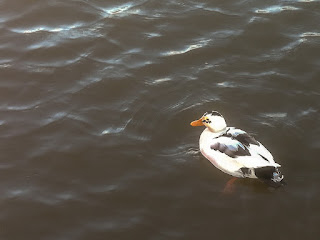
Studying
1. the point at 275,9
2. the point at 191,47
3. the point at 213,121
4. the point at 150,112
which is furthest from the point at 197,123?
the point at 275,9

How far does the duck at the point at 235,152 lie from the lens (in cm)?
800

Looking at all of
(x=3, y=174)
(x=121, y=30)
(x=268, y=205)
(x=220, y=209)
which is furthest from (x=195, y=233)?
(x=121, y=30)

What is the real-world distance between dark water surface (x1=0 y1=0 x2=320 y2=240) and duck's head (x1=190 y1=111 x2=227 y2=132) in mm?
416

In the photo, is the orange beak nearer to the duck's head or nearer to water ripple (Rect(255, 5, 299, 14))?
the duck's head

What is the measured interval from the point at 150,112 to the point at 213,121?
1286 mm

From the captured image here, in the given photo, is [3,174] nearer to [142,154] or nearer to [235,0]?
[142,154]

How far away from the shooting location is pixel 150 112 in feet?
31.4

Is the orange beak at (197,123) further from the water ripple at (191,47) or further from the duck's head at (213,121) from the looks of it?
the water ripple at (191,47)

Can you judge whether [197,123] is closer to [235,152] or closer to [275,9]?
[235,152]

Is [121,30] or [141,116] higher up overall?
[121,30]

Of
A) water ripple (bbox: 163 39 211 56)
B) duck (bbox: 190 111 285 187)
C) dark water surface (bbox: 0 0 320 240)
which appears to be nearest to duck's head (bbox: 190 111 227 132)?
duck (bbox: 190 111 285 187)

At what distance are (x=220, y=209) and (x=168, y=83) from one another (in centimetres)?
323

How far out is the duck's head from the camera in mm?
8906

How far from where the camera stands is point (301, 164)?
8508 mm
